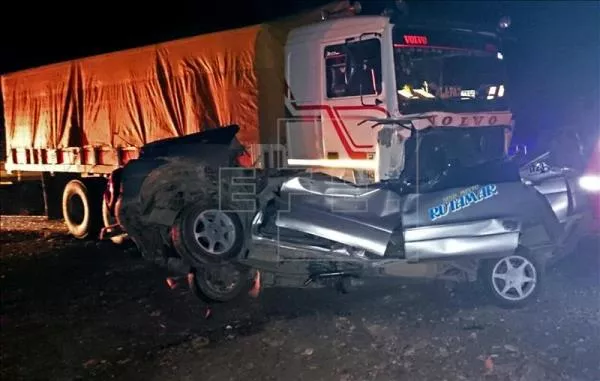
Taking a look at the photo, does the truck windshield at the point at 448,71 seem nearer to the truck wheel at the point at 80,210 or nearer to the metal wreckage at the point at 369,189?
the metal wreckage at the point at 369,189

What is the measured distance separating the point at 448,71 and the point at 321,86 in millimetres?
1415

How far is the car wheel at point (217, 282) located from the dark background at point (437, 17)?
3455 millimetres

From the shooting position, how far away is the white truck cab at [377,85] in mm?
6387

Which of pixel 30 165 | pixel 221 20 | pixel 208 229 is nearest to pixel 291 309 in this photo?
pixel 208 229

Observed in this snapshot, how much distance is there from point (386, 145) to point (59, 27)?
27890 mm

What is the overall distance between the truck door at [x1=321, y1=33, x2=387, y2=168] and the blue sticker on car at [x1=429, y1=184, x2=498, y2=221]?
4.35 feet

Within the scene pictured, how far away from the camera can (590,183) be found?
616cm

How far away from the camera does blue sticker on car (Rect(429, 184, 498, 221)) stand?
545 centimetres

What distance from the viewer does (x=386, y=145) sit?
635 centimetres

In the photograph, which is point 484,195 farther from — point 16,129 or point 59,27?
point 59,27

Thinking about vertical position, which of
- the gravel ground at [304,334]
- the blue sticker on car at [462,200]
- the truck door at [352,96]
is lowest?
the gravel ground at [304,334]

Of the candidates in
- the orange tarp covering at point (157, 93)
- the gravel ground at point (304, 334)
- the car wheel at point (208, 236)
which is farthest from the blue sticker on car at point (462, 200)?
the orange tarp covering at point (157, 93)

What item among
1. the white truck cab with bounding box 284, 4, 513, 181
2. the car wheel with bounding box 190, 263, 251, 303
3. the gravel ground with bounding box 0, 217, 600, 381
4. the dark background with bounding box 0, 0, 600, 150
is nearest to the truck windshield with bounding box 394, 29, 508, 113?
the white truck cab with bounding box 284, 4, 513, 181

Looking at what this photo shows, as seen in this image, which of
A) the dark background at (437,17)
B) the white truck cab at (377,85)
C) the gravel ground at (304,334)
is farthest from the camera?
the dark background at (437,17)
